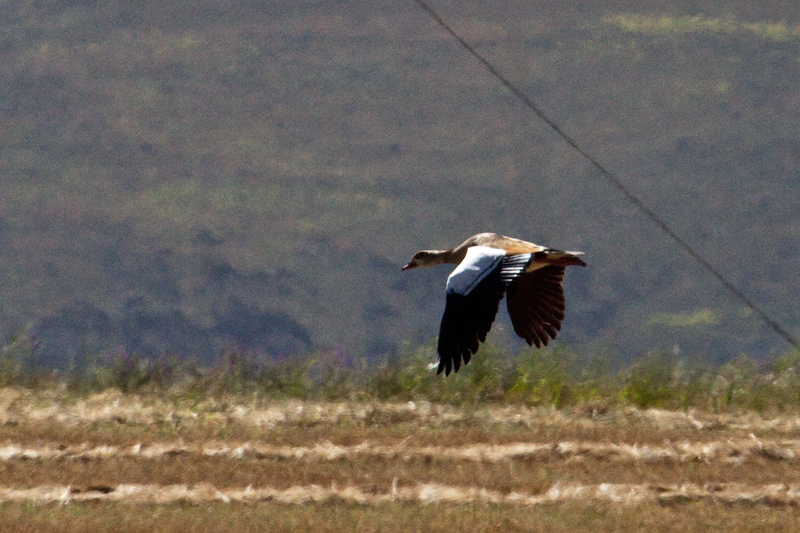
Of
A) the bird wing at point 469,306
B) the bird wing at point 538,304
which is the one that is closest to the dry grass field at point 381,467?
the bird wing at point 538,304

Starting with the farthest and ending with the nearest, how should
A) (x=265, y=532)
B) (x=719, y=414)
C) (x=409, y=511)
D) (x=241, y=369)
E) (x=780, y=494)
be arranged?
(x=241, y=369) → (x=719, y=414) → (x=780, y=494) → (x=409, y=511) → (x=265, y=532)

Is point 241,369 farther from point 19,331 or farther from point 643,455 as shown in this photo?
point 643,455

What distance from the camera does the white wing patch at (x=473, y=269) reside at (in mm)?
6980

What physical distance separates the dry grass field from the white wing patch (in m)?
1.60

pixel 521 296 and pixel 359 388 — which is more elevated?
pixel 521 296

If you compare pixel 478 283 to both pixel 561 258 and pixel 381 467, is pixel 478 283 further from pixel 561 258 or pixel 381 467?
pixel 381 467

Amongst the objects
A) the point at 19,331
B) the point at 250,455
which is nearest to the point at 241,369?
the point at 19,331

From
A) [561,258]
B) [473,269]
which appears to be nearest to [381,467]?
[561,258]

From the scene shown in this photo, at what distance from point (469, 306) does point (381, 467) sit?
10.6 ft

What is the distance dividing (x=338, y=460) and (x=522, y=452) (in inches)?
56.7

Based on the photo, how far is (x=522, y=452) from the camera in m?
10.4

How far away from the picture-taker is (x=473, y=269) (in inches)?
279

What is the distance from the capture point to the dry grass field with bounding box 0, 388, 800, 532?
27.1 feet

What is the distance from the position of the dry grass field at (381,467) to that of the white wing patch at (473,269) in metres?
1.60
